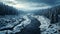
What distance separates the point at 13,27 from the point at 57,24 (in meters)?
1.47

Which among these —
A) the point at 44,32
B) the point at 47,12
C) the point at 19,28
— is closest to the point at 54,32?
the point at 44,32

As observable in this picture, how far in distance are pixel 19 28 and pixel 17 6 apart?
29.6 inches

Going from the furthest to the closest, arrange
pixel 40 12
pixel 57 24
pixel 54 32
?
pixel 40 12
pixel 57 24
pixel 54 32

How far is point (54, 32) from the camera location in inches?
172

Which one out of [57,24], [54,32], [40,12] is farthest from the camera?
[40,12]

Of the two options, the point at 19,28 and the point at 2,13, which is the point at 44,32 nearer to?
the point at 19,28

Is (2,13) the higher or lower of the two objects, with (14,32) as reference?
higher

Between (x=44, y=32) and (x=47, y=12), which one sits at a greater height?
(x=47, y=12)

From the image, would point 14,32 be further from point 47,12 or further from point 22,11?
point 47,12

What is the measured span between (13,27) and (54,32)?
1.38 m

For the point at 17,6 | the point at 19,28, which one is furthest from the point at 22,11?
the point at 19,28

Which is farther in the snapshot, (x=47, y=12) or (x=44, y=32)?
(x=47, y=12)

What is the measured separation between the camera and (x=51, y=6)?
4.89 metres

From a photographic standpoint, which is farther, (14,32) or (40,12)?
(40,12)
